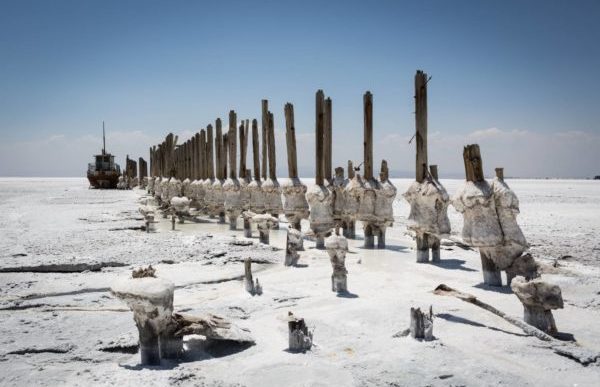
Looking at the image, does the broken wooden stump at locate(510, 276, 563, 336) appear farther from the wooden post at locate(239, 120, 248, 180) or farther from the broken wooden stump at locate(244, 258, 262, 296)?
the wooden post at locate(239, 120, 248, 180)

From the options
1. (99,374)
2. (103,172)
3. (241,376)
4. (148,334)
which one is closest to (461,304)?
(241,376)

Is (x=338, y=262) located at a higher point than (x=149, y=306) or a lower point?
lower

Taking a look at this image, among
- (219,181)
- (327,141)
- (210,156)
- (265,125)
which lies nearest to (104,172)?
(210,156)

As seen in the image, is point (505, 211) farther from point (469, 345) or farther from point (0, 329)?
point (0, 329)

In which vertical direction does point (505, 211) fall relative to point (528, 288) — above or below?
above

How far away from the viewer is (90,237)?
1375cm

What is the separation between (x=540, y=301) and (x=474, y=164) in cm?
328

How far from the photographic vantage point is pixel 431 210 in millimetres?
10078

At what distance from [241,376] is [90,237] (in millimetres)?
11107

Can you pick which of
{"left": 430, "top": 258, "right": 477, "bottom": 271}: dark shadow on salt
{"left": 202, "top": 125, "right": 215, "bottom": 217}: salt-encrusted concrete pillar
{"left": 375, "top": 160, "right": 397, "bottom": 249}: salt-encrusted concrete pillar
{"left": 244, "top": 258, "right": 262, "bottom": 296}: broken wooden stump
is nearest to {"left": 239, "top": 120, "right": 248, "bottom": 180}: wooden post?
{"left": 202, "top": 125, "right": 215, "bottom": 217}: salt-encrusted concrete pillar

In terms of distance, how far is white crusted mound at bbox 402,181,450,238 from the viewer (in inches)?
394

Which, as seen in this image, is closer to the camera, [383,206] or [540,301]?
[540,301]

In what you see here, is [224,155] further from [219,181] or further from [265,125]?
[265,125]

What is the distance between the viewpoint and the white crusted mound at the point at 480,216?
7469mm
